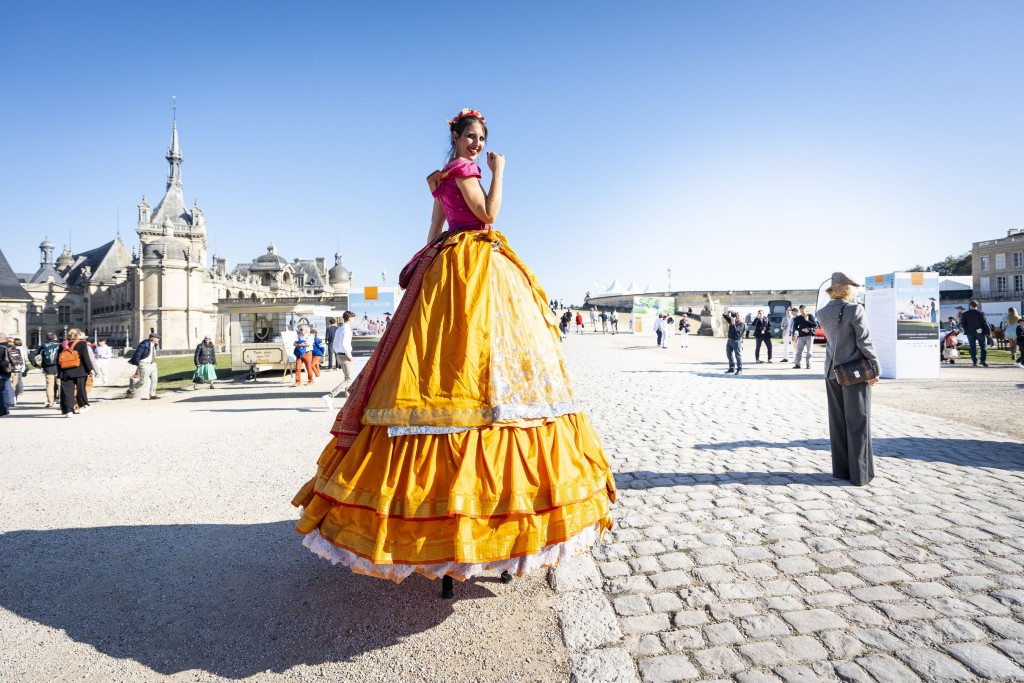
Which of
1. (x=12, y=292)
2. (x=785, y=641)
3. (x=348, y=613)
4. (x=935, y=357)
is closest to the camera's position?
(x=785, y=641)

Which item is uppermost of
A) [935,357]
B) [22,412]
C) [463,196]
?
[463,196]

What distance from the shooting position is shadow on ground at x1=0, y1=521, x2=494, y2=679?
8.04ft

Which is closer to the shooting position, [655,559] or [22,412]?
[655,559]

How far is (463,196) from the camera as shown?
3.06 m

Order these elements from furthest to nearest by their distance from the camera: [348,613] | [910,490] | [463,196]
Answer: [910,490] → [463,196] → [348,613]

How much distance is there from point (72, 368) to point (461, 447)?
476 inches

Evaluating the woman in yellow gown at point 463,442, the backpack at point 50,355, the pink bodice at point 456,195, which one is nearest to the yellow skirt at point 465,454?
the woman in yellow gown at point 463,442

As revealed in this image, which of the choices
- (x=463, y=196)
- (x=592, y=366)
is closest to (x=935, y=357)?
(x=592, y=366)

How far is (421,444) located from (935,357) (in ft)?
51.0

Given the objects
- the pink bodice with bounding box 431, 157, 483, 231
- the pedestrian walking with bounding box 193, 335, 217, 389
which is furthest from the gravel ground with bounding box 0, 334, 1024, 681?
the pedestrian walking with bounding box 193, 335, 217, 389

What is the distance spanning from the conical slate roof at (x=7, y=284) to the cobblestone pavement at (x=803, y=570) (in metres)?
21.4

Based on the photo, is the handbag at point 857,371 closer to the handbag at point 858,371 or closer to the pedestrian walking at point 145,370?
the handbag at point 858,371

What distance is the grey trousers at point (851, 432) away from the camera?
16.0 ft

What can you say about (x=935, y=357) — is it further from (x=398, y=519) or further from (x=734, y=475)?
(x=398, y=519)
